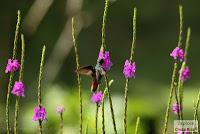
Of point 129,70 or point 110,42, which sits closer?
point 129,70

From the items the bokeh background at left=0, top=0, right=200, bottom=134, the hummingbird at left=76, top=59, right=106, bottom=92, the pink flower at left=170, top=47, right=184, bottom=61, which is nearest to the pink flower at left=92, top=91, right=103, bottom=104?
the hummingbird at left=76, top=59, right=106, bottom=92

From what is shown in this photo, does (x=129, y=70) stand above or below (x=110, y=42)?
below

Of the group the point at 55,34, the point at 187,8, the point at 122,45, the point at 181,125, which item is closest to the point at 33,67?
the point at 55,34

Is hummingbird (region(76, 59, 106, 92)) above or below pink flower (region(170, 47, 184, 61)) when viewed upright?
below

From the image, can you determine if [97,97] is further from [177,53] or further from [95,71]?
[177,53]

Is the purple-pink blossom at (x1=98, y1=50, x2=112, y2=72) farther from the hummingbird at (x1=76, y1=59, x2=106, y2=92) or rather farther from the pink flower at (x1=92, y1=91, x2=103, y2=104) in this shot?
the pink flower at (x1=92, y1=91, x2=103, y2=104)

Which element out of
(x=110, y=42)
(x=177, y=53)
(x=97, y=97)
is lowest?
(x=97, y=97)

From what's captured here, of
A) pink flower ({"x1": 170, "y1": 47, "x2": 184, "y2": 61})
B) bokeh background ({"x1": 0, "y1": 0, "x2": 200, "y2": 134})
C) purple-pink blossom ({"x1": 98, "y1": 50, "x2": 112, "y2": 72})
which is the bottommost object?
purple-pink blossom ({"x1": 98, "y1": 50, "x2": 112, "y2": 72})

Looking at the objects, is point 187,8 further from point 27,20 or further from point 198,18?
point 27,20

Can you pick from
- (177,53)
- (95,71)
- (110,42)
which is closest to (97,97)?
(95,71)
